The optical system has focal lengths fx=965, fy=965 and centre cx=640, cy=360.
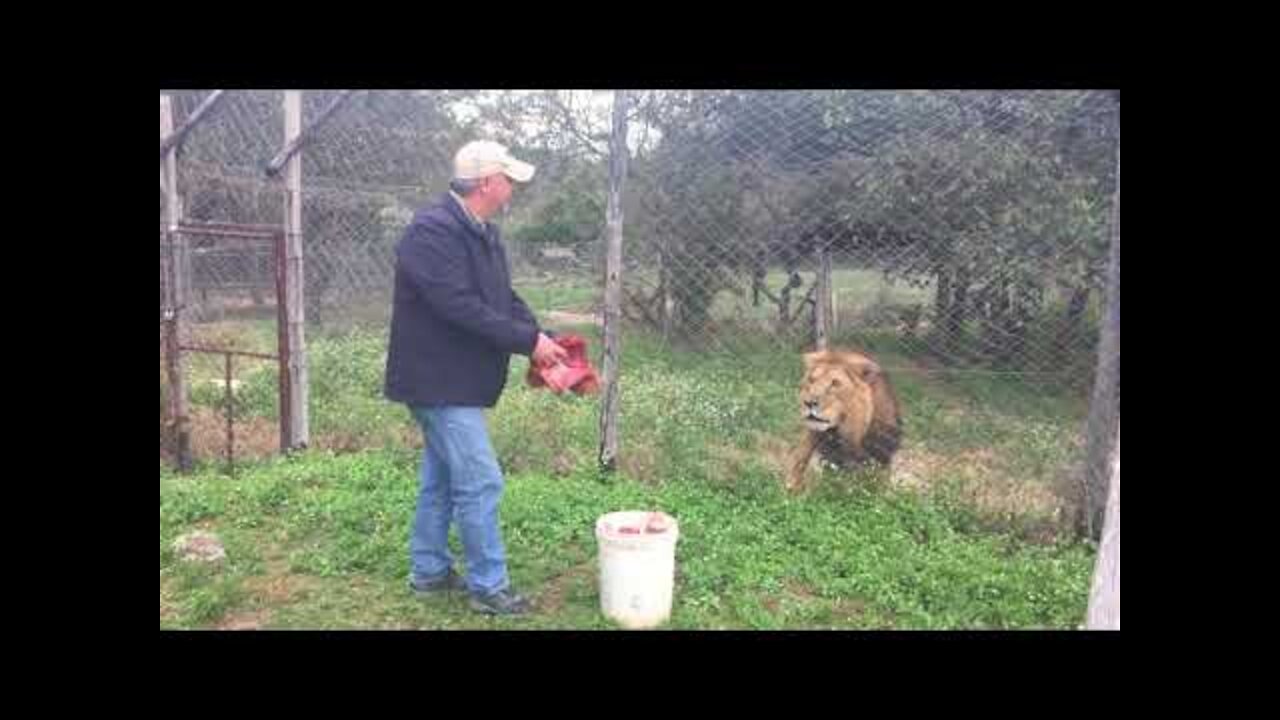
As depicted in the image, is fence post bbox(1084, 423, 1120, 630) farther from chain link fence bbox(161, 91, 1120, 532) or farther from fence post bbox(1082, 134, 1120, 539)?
→ chain link fence bbox(161, 91, 1120, 532)

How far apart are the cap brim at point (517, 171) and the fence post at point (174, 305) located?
10.6ft

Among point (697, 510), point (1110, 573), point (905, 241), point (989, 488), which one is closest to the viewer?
point (1110, 573)

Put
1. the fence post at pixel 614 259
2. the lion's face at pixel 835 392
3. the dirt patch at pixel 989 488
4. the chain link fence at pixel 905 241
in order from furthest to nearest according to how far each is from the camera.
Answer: the fence post at pixel 614 259 → the chain link fence at pixel 905 241 → the lion's face at pixel 835 392 → the dirt patch at pixel 989 488

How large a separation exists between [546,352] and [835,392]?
2031 mm

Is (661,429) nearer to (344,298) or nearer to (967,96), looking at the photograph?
(967,96)

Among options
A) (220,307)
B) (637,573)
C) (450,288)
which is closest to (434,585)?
(637,573)

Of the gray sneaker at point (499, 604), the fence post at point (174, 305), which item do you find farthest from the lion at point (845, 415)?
the fence post at point (174, 305)

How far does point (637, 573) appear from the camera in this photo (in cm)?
386

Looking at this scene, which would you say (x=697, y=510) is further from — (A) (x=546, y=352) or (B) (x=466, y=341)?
(B) (x=466, y=341)

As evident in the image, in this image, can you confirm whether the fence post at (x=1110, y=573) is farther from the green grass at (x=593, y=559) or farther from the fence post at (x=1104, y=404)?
the fence post at (x=1104, y=404)

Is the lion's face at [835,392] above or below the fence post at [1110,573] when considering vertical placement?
above

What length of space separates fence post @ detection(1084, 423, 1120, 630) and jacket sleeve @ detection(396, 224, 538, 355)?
2.24m

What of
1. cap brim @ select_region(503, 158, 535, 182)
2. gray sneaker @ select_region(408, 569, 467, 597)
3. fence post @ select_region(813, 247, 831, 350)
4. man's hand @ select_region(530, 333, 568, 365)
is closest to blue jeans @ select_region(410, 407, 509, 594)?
gray sneaker @ select_region(408, 569, 467, 597)

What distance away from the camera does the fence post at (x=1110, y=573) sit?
3279 mm
